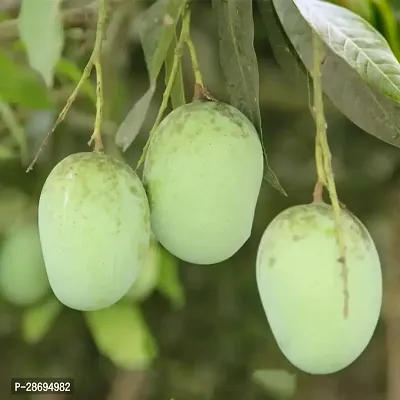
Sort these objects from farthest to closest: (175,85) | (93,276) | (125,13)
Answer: (125,13) → (175,85) → (93,276)

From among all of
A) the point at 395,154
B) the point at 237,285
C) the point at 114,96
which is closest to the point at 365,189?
the point at 395,154

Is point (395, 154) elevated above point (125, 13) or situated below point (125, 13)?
below

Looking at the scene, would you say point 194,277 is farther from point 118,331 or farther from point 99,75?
point 99,75

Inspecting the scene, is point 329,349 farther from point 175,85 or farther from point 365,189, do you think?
point 365,189

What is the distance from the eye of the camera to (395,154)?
27.0 inches

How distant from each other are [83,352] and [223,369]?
0.15 m

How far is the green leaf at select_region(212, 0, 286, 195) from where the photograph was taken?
1.36 feet

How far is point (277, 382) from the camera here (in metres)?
0.67

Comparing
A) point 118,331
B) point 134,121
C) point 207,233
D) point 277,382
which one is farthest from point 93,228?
point 277,382

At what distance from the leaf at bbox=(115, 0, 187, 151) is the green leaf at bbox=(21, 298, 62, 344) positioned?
227 millimetres

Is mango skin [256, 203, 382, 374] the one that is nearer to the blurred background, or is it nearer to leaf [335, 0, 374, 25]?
leaf [335, 0, 374, 25]

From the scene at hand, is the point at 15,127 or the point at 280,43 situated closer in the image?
the point at 280,43

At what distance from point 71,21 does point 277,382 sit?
422 millimetres

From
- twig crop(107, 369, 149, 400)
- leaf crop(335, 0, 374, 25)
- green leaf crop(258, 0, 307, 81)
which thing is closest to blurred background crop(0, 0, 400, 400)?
twig crop(107, 369, 149, 400)
